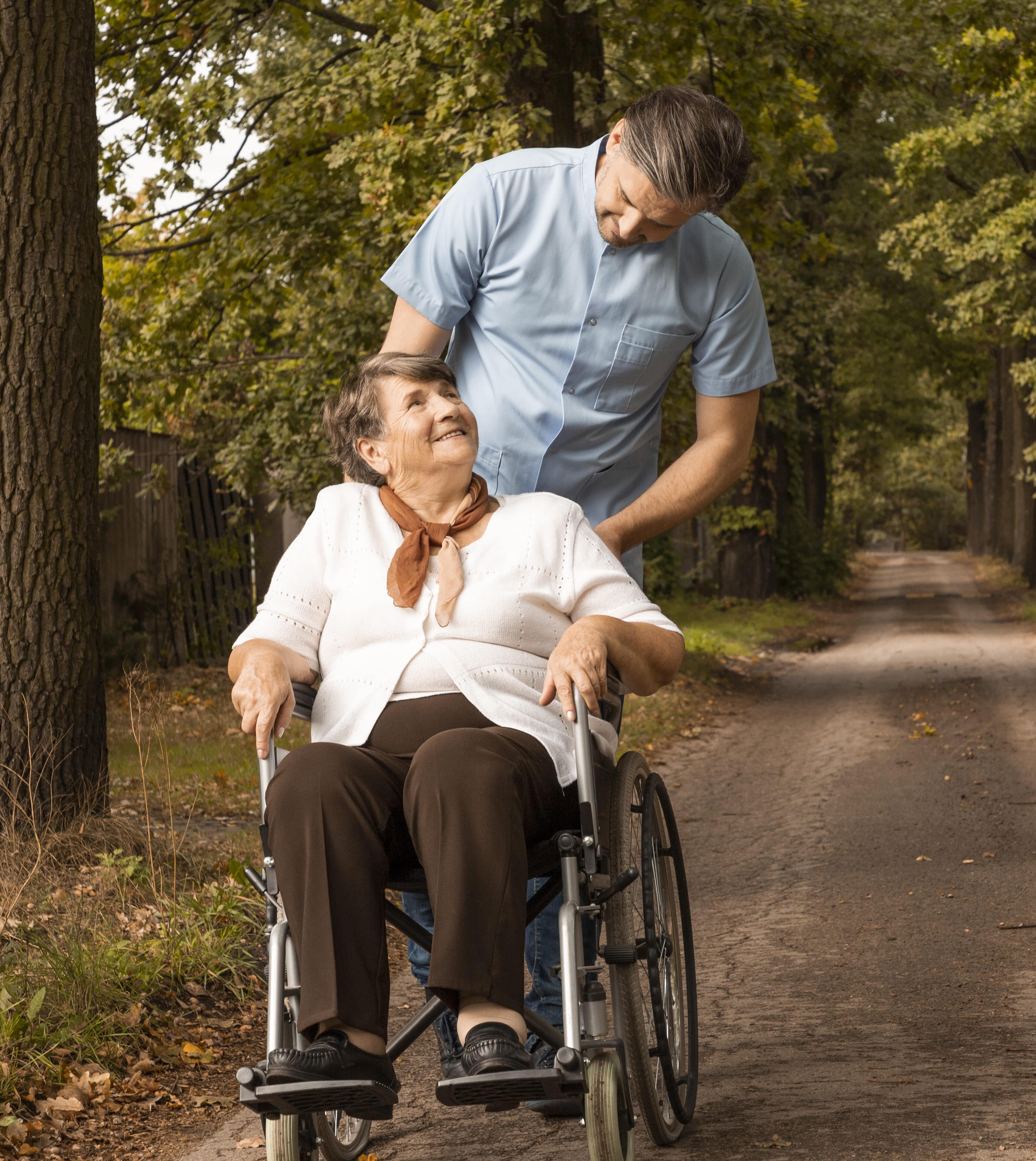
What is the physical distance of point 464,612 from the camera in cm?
279

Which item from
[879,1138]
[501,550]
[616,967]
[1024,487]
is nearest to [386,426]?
[501,550]

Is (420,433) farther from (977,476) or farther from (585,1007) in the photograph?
(977,476)

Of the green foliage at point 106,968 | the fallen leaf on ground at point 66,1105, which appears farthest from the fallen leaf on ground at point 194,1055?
the fallen leaf on ground at point 66,1105

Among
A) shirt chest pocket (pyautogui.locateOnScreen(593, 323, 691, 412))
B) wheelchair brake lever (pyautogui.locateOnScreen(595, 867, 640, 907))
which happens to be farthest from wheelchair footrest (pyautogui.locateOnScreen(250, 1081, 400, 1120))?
shirt chest pocket (pyautogui.locateOnScreen(593, 323, 691, 412))

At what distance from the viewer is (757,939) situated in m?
4.75

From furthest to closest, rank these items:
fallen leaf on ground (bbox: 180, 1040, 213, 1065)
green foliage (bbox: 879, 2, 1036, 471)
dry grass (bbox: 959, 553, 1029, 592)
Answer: dry grass (bbox: 959, 553, 1029, 592) → green foliage (bbox: 879, 2, 1036, 471) → fallen leaf on ground (bbox: 180, 1040, 213, 1065)

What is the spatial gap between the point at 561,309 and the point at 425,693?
101 cm

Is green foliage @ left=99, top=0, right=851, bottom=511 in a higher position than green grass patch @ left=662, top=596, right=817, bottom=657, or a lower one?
higher

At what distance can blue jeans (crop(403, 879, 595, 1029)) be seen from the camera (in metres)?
3.02

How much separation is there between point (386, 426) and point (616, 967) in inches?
47.6

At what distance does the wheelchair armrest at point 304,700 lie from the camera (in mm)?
2730

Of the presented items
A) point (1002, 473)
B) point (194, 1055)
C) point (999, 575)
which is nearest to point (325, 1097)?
point (194, 1055)

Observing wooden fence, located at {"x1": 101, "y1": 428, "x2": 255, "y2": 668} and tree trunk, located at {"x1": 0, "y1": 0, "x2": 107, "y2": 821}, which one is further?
wooden fence, located at {"x1": 101, "y1": 428, "x2": 255, "y2": 668}

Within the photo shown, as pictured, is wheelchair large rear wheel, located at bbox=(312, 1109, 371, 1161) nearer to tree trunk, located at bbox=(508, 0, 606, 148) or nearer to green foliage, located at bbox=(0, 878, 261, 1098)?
green foliage, located at bbox=(0, 878, 261, 1098)
